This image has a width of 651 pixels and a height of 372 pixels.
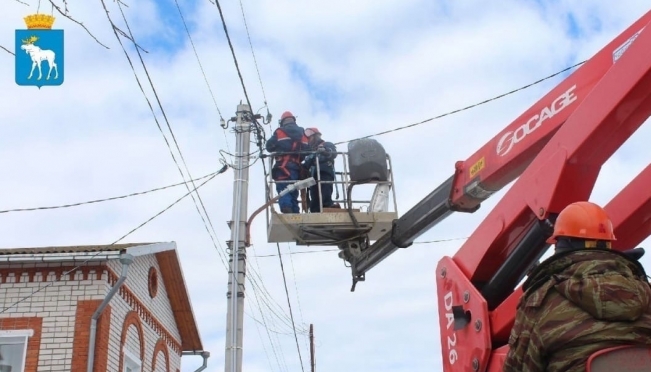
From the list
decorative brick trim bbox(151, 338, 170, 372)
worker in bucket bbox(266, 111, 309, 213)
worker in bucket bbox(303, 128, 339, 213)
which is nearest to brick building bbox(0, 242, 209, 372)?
decorative brick trim bbox(151, 338, 170, 372)

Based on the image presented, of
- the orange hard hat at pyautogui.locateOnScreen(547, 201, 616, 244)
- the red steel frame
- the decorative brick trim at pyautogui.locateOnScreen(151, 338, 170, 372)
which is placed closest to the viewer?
the orange hard hat at pyautogui.locateOnScreen(547, 201, 616, 244)

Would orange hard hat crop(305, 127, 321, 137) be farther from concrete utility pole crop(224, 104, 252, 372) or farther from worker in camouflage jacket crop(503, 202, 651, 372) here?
worker in camouflage jacket crop(503, 202, 651, 372)

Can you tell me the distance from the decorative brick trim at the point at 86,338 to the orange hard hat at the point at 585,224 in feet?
32.5

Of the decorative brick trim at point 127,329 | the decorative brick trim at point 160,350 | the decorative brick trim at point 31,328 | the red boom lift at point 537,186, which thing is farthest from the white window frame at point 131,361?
the red boom lift at point 537,186

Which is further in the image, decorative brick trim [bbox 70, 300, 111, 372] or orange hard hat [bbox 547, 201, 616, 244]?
decorative brick trim [bbox 70, 300, 111, 372]

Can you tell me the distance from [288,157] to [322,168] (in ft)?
1.86

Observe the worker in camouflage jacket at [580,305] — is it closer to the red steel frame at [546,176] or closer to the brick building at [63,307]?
the red steel frame at [546,176]

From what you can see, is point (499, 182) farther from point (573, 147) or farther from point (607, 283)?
point (607, 283)

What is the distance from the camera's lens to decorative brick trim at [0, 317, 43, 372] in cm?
1170

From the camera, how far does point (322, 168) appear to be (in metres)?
10.9

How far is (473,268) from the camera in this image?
15.9ft

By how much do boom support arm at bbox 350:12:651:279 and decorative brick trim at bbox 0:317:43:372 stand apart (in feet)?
24.2

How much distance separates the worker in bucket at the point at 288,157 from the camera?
10.6 m

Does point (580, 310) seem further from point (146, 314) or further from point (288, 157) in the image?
point (146, 314)
